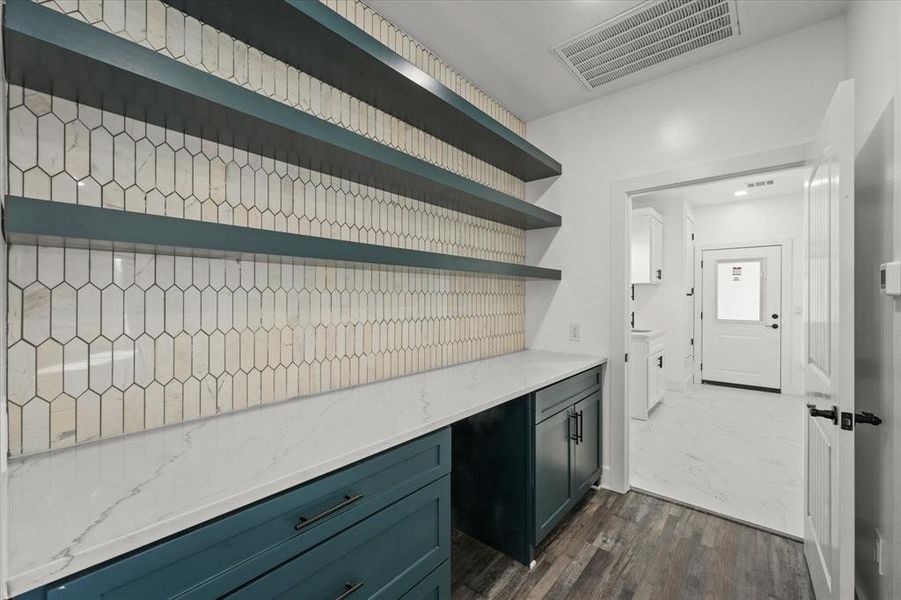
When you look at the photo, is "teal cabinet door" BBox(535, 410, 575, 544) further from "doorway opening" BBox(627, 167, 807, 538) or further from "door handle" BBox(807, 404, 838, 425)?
"doorway opening" BBox(627, 167, 807, 538)

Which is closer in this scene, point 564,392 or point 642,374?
point 564,392

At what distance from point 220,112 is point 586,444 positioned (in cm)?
247

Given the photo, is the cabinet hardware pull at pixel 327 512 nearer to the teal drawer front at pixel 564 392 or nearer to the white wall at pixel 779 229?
the teal drawer front at pixel 564 392

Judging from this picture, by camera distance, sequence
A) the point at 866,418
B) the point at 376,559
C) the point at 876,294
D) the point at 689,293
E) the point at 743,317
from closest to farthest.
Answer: the point at 376,559 → the point at 866,418 → the point at 876,294 → the point at 743,317 → the point at 689,293

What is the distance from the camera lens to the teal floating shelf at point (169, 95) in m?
0.92

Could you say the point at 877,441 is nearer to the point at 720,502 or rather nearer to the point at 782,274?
the point at 720,502

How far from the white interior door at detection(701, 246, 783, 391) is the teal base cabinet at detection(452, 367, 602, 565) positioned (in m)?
4.66

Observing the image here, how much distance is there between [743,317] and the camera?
18.7 ft

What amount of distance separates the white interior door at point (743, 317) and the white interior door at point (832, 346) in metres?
4.53

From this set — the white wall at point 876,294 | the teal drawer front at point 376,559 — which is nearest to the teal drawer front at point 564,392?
the teal drawer front at point 376,559

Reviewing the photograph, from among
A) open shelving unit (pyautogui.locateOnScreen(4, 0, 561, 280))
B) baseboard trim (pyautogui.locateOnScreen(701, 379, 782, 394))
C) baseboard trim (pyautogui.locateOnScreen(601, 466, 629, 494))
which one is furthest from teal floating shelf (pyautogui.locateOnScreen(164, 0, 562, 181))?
baseboard trim (pyautogui.locateOnScreen(701, 379, 782, 394))

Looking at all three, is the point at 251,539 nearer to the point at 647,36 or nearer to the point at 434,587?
the point at 434,587

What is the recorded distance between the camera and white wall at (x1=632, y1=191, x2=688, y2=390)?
17.9 ft

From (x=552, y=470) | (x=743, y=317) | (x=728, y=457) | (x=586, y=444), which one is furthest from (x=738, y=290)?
(x=552, y=470)
